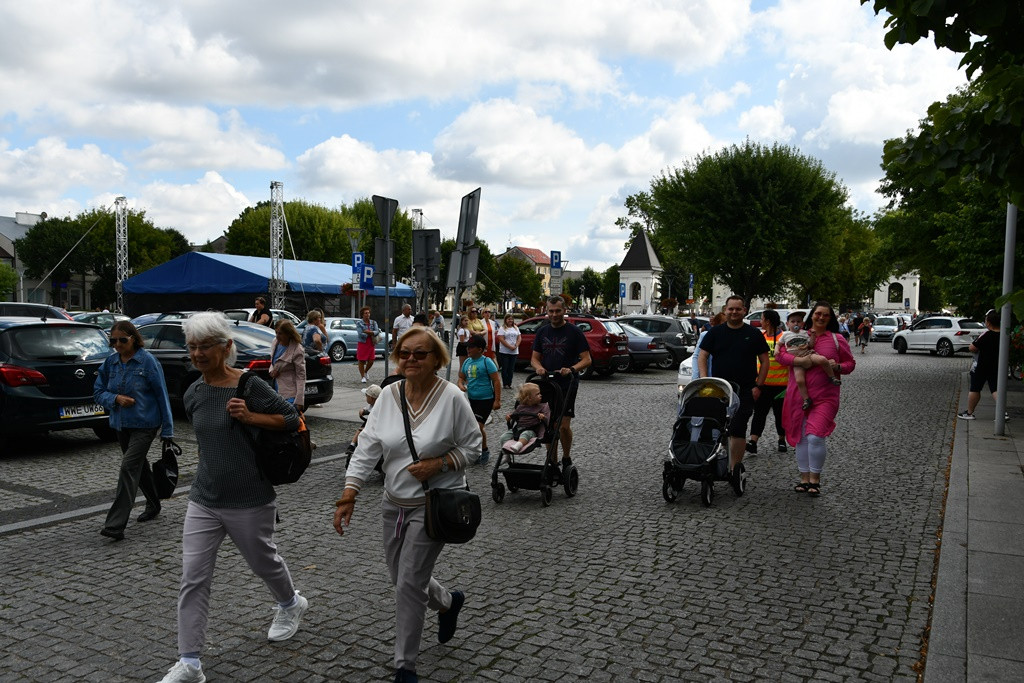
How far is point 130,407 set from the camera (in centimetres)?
621

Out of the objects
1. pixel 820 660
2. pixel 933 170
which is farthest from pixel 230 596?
pixel 933 170

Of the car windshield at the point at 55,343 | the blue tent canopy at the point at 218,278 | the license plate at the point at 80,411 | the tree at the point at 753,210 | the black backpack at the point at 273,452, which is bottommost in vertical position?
the license plate at the point at 80,411

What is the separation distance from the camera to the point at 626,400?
1641cm

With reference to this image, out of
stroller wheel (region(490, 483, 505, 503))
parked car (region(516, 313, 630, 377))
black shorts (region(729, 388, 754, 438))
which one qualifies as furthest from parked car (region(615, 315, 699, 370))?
stroller wheel (region(490, 483, 505, 503))

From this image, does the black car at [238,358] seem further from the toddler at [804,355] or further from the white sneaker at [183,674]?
the white sneaker at [183,674]

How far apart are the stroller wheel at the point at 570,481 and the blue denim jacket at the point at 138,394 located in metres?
3.38

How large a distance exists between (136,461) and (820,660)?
478 centimetres

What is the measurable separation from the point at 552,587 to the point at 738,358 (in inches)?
144

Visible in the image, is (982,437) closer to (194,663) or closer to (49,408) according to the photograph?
(194,663)

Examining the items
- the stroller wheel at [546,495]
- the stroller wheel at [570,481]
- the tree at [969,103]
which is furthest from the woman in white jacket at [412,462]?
the stroller wheel at [570,481]

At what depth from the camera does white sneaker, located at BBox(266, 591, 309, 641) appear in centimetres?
426

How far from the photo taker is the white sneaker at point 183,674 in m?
3.65

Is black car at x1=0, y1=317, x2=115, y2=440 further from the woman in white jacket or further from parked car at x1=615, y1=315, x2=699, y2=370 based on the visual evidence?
parked car at x1=615, y1=315, x2=699, y2=370

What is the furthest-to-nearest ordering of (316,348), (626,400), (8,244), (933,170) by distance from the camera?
(8,244) < (626,400) < (316,348) < (933,170)
